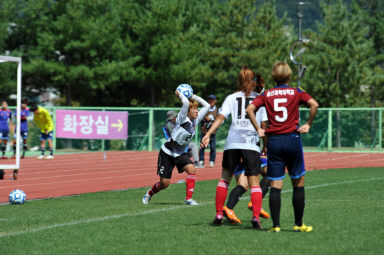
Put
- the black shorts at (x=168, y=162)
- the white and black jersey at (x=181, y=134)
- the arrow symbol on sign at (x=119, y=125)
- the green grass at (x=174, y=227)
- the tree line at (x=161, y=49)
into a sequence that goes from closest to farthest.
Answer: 1. the green grass at (x=174, y=227)
2. the white and black jersey at (x=181, y=134)
3. the black shorts at (x=168, y=162)
4. the arrow symbol on sign at (x=119, y=125)
5. the tree line at (x=161, y=49)

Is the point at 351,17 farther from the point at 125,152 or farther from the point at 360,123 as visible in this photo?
the point at 125,152

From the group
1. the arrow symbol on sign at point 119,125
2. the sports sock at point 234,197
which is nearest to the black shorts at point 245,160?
the sports sock at point 234,197

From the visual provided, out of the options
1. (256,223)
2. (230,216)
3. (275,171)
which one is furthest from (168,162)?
(275,171)

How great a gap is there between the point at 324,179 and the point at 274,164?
8.91 m

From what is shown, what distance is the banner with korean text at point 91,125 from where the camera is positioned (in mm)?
26562

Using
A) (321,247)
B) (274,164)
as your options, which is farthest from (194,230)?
(321,247)

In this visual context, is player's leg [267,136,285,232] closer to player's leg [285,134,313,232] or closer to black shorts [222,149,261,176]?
player's leg [285,134,313,232]

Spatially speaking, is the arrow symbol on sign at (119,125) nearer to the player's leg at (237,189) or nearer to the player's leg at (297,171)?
the player's leg at (237,189)

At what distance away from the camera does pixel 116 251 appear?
6660 millimetres

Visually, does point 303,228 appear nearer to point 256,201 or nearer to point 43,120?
point 256,201

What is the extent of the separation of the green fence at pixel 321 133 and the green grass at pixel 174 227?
19.0 meters

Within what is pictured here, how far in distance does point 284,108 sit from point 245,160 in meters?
1.03

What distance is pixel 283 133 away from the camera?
7.50m

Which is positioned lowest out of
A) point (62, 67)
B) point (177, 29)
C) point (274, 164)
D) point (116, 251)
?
point (116, 251)
